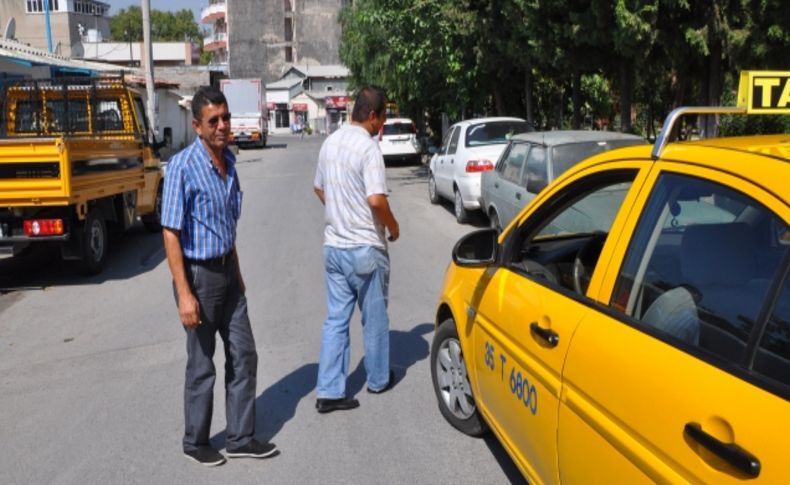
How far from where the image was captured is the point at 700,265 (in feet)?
8.31

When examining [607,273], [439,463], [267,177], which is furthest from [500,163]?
[267,177]

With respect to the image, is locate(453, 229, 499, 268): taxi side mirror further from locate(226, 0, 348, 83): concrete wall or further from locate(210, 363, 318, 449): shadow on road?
locate(226, 0, 348, 83): concrete wall

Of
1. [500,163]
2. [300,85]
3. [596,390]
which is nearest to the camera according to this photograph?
[596,390]

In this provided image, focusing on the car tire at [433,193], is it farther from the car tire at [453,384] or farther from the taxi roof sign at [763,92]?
the taxi roof sign at [763,92]

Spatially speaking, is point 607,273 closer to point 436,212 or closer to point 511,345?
point 511,345

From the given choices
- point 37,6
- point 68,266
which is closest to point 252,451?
point 68,266

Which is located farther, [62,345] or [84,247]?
[84,247]

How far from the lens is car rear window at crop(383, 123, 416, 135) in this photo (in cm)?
2720

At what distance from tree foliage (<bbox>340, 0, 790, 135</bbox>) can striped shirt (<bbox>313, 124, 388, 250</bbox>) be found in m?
7.83

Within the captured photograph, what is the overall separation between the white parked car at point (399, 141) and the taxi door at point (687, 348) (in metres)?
24.2

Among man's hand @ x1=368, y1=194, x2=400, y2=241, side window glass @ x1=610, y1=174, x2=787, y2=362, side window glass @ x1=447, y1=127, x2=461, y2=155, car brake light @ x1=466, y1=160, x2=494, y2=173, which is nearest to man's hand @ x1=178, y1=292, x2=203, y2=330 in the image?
man's hand @ x1=368, y1=194, x2=400, y2=241

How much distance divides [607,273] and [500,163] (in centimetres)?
748

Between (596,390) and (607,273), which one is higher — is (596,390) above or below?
below

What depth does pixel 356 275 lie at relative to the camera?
15.3 feet
